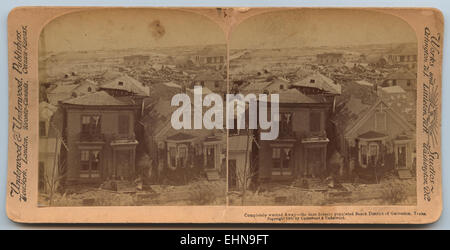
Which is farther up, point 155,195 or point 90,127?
point 90,127

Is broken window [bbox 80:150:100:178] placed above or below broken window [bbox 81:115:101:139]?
below

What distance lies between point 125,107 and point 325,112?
0.67 meters

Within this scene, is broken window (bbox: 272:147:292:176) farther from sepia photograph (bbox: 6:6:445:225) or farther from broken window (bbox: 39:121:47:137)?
broken window (bbox: 39:121:47:137)

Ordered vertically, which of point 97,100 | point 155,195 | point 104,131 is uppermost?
point 97,100

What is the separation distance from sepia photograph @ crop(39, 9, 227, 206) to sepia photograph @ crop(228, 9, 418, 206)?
0.10 m

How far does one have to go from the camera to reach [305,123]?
6.90ft

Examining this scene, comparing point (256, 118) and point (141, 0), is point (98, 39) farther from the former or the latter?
point (256, 118)

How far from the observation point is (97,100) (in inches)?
82.7

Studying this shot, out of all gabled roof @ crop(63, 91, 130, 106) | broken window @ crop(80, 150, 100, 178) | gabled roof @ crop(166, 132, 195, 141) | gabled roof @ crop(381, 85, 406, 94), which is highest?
gabled roof @ crop(381, 85, 406, 94)

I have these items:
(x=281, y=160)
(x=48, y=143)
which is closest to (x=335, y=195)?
(x=281, y=160)

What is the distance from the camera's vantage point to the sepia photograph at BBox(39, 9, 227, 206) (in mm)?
2088

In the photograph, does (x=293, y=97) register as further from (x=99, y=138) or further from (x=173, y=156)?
(x=99, y=138)

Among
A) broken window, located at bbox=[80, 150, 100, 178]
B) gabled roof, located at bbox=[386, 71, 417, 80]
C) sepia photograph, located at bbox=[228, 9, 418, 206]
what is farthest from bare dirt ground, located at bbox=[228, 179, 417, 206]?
broken window, located at bbox=[80, 150, 100, 178]

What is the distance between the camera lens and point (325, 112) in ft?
6.91
